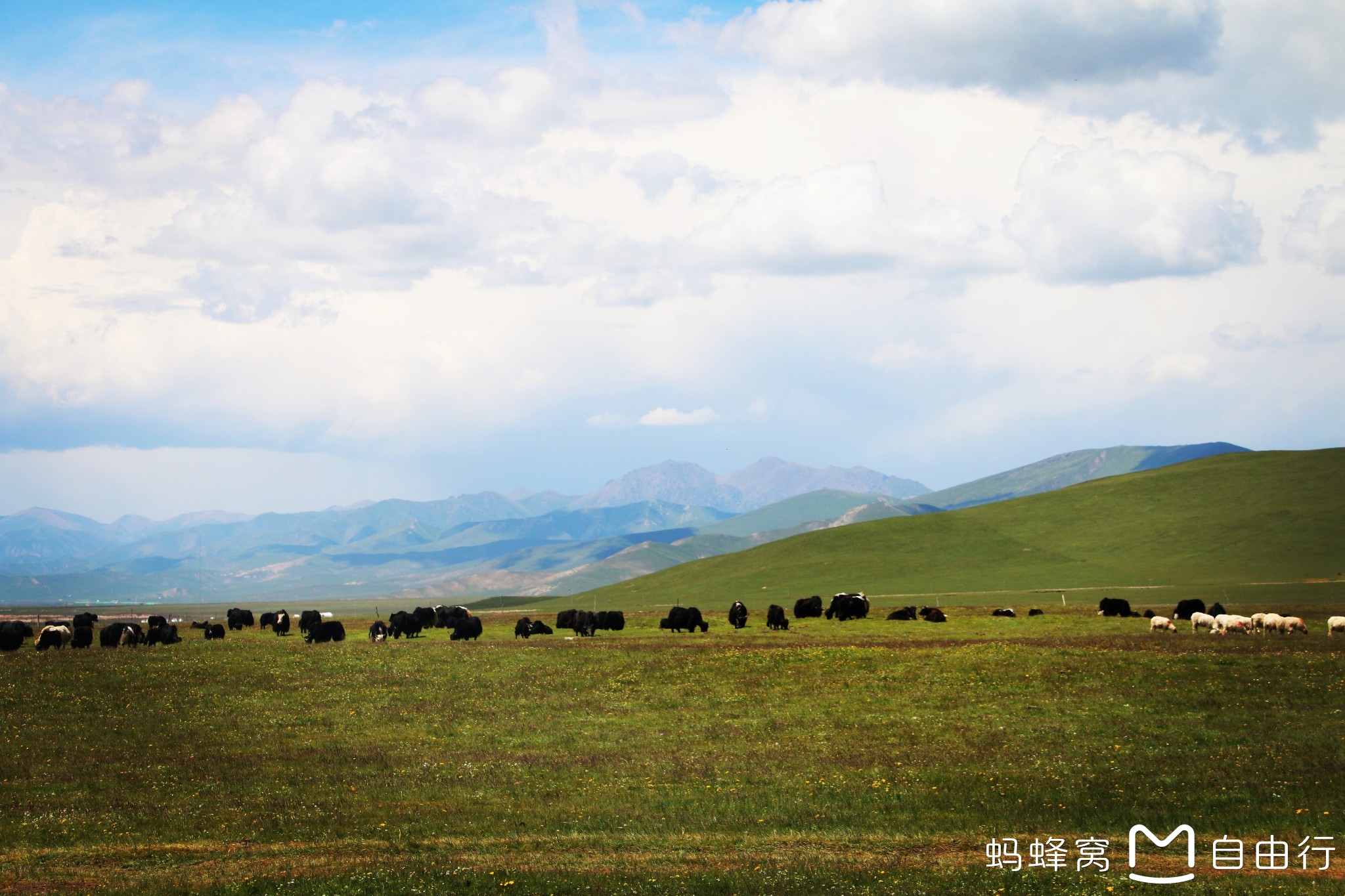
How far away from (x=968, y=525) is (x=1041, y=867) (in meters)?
156

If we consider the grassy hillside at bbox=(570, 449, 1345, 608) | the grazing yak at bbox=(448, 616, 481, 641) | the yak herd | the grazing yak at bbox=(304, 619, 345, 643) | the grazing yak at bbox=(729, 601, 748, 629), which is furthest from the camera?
the grassy hillside at bbox=(570, 449, 1345, 608)

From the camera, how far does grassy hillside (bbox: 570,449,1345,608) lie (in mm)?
126125

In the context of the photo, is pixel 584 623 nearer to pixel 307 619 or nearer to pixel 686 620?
pixel 686 620

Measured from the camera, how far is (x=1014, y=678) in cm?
3819

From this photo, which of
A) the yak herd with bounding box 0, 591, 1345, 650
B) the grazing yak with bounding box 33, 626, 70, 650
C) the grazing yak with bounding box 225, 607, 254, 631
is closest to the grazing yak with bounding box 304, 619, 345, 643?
the yak herd with bounding box 0, 591, 1345, 650

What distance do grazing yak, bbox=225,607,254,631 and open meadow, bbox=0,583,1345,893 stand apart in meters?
32.0

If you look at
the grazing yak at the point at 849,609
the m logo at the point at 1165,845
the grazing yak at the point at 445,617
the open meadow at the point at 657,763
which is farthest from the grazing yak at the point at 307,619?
the m logo at the point at 1165,845

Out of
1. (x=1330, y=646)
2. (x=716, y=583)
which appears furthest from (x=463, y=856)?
(x=716, y=583)

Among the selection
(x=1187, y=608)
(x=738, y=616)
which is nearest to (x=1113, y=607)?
(x=1187, y=608)

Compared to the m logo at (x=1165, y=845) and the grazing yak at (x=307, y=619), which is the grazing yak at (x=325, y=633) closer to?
the grazing yak at (x=307, y=619)

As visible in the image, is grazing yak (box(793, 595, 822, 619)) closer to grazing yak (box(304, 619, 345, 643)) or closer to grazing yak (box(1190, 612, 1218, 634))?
grazing yak (box(1190, 612, 1218, 634))

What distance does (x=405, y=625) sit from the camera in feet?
217

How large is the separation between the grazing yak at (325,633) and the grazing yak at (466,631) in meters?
6.82

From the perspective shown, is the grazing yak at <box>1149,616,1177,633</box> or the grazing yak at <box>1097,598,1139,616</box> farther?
the grazing yak at <box>1097,598,1139,616</box>
